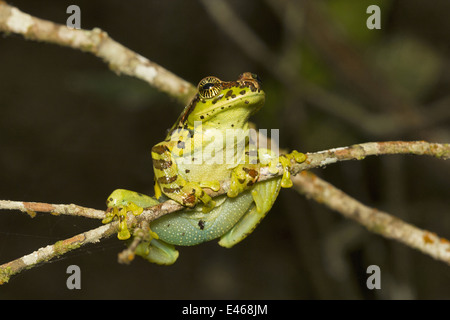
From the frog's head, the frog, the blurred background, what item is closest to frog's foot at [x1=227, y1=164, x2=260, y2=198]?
the frog

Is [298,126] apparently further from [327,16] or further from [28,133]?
[28,133]

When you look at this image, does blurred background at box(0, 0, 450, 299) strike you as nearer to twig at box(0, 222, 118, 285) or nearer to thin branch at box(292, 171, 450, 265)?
thin branch at box(292, 171, 450, 265)

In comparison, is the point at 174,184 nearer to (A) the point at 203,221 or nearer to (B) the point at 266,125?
(A) the point at 203,221

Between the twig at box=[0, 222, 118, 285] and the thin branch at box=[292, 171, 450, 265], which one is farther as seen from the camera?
the thin branch at box=[292, 171, 450, 265]

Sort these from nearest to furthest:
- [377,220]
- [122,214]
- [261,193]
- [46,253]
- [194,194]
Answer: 1. [46,253]
2. [122,214]
3. [194,194]
4. [261,193]
5. [377,220]

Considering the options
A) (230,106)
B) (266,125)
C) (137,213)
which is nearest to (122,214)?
(137,213)

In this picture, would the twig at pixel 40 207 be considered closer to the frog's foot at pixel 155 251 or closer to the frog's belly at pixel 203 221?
the frog's foot at pixel 155 251

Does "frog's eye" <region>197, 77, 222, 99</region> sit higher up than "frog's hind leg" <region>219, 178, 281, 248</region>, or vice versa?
"frog's eye" <region>197, 77, 222, 99</region>
